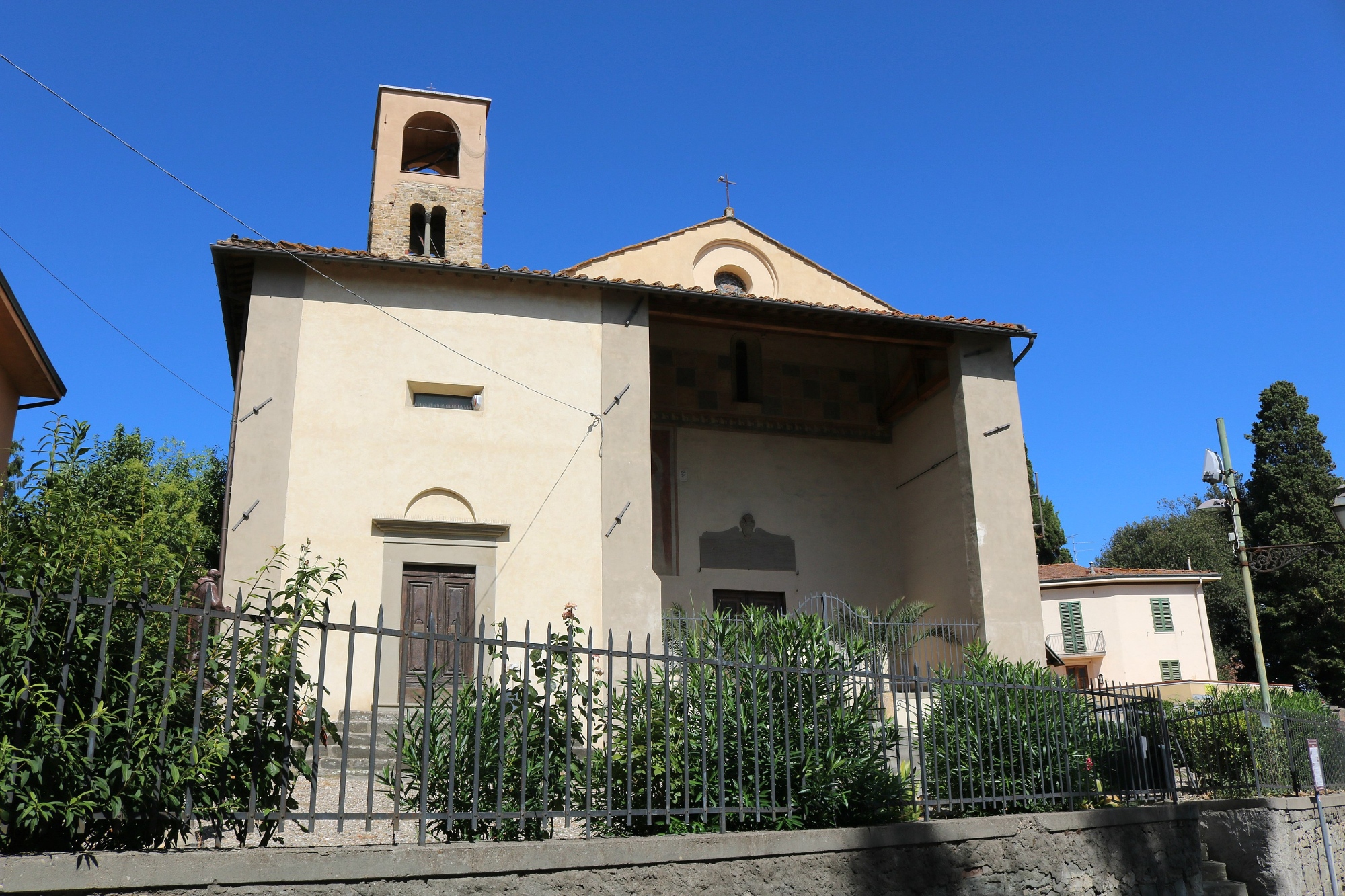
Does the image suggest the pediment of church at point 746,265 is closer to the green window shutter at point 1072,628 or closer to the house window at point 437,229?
the house window at point 437,229

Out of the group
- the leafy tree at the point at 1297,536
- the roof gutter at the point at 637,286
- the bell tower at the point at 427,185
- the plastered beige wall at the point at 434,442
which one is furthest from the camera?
the leafy tree at the point at 1297,536

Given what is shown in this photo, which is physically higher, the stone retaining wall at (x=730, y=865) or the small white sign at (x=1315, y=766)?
the small white sign at (x=1315, y=766)

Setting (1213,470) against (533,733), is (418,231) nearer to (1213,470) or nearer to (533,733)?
(1213,470)

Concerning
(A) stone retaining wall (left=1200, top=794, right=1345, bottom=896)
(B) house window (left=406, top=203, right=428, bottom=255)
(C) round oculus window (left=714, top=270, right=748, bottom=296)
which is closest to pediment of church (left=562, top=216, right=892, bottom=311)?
(C) round oculus window (left=714, top=270, right=748, bottom=296)

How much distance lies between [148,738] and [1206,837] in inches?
394

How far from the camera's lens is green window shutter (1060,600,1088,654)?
108ft

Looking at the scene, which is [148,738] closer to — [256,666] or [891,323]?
[256,666]

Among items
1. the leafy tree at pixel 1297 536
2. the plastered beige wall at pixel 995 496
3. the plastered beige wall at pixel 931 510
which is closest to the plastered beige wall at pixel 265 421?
the plastered beige wall at pixel 995 496

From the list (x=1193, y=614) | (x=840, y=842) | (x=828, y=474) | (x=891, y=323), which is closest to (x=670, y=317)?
(x=891, y=323)

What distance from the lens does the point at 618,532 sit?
1362 centimetres

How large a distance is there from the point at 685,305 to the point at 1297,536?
28.7m

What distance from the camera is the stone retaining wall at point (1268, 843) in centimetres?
978

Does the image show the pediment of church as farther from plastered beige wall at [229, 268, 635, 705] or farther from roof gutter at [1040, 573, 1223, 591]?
roof gutter at [1040, 573, 1223, 591]

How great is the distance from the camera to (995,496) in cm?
1576
